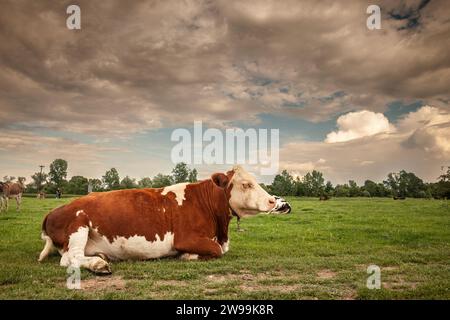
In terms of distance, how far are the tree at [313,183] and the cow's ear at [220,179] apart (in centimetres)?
9834

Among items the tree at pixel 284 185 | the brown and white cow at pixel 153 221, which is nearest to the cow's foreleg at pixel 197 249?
the brown and white cow at pixel 153 221

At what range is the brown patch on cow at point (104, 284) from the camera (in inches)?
240

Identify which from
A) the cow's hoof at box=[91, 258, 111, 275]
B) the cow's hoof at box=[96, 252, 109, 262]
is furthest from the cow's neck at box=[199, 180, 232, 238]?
the cow's hoof at box=[91, 258, 111, 275]

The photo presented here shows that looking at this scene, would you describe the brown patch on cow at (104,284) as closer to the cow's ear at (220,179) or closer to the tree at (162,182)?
the cow's ear at (220,179)

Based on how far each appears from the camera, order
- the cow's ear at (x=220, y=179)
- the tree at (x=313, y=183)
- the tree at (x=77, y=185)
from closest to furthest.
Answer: the cow's ear at (x=220, y=179)
the tree at (x=77, y=185)
the tree at (x=313, y=183)

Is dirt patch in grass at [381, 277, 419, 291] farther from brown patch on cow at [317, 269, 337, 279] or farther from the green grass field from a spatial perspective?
brown patch on cow at [317, 269, 337, 279]

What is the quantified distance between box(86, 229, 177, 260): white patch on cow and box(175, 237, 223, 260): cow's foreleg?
27cm

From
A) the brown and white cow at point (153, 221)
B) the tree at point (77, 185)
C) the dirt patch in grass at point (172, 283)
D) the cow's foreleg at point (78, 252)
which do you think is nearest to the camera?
the dirt patch in grass at point (172, 283)

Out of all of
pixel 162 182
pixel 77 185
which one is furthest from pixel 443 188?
pixel 77 185

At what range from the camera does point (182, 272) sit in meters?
7.14

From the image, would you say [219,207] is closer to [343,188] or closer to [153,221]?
[153,221]

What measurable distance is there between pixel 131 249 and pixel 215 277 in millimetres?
2318
